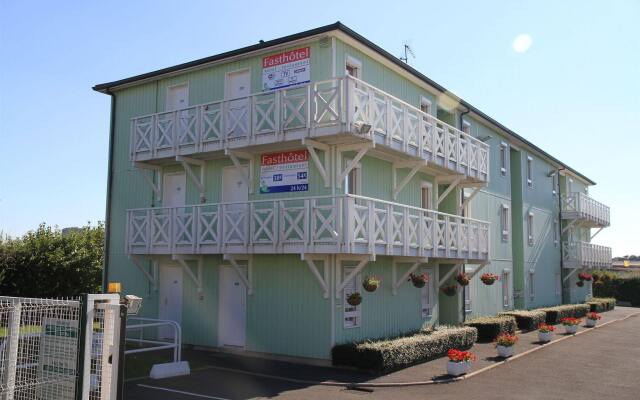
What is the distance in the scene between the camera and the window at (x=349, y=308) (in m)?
16.2

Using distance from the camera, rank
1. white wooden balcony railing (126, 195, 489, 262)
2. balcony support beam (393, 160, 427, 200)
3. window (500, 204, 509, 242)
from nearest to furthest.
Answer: white wooden balcony railing (126, 195, 489, 262)
balcony support beam (393, 160, 427, 200)
window (500, 204, 509, 242)

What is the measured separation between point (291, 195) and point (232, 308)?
4.07 m

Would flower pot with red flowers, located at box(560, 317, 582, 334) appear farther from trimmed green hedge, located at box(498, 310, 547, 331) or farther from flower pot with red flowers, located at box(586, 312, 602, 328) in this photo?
flower pot with red flowers, located at box(586, 312, 602, 328)

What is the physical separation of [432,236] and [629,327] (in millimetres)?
16297

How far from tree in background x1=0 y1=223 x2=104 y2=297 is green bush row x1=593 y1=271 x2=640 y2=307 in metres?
40.5

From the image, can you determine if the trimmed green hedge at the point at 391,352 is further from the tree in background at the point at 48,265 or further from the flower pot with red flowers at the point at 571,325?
the tree in background at the point at 48,265

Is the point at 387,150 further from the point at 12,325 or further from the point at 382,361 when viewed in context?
the point at 12,325

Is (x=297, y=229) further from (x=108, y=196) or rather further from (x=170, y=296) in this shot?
(x=108, y=196)

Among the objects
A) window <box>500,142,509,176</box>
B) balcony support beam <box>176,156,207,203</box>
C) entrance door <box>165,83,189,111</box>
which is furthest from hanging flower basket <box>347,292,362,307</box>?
window <box>500,142,509,176</box>

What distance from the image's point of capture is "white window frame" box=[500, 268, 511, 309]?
27391 mm

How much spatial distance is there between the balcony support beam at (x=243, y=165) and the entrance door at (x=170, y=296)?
435 centimetres

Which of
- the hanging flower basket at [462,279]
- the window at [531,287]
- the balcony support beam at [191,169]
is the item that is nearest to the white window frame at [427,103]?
the hanging flower basket at [462,279]

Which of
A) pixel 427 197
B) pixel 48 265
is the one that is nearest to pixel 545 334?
pixel 427 197

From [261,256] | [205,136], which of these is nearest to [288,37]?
[205,136]
